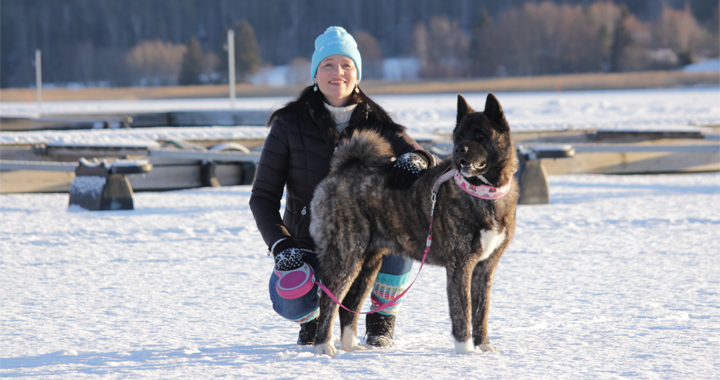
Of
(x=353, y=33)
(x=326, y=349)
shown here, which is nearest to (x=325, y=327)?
(x=326, y=349)

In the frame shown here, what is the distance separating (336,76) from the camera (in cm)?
341

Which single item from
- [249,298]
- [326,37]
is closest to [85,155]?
[249,298]

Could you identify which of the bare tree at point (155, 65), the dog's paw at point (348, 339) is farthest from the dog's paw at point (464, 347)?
the bare tree at point (155, 65)

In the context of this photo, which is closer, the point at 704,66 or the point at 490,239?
the point at 490,239

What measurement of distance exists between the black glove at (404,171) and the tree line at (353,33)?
244ft

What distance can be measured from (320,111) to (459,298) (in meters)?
1.11

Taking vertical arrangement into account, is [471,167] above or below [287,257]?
above

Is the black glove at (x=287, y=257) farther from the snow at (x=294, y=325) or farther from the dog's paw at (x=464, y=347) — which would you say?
the dog's paw at (x=464, y=347)

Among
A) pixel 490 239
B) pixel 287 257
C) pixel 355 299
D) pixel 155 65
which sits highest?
pixel 155 65

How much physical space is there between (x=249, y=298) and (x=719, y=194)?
703cm

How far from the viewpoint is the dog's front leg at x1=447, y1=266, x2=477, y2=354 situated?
119 inches

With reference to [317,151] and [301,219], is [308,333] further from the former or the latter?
[317,151]

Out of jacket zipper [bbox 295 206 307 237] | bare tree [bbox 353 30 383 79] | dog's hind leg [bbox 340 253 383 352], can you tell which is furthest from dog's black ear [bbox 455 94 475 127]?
bare tree [bbox 353 30 383 79]

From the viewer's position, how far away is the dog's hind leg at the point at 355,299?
336cm
